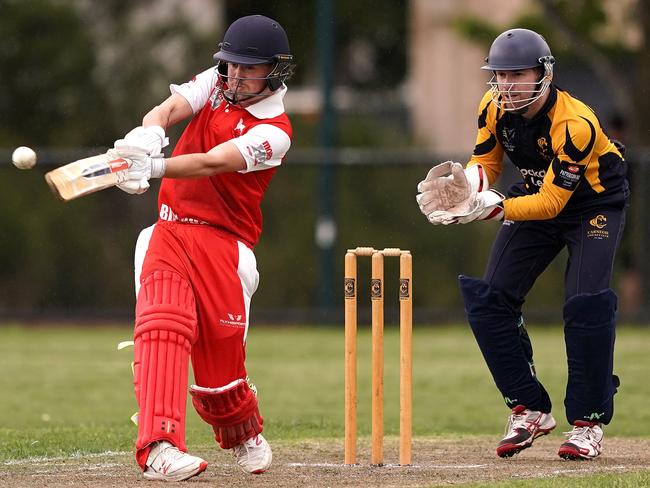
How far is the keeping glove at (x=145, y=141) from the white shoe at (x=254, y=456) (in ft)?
4.62

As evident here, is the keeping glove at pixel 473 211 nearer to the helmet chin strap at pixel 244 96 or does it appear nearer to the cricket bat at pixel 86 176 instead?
the helmet chin strap at pixel 244 96

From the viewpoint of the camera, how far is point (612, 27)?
1694 centimetres

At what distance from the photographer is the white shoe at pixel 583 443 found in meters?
6.33

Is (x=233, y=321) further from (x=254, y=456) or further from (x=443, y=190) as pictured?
(x=443, y=190)

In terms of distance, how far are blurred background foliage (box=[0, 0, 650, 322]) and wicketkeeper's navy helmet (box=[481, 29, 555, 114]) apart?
7.67m

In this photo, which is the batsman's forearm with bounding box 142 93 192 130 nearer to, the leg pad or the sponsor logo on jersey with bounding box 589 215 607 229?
the leg pad

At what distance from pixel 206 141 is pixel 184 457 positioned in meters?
1.40

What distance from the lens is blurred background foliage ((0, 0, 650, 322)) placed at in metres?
14.2

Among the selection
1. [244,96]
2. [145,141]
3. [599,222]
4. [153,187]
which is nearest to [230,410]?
A: [145,141]

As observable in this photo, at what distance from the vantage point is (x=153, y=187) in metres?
14.1

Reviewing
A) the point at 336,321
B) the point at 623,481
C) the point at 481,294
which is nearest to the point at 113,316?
the point at 336,321

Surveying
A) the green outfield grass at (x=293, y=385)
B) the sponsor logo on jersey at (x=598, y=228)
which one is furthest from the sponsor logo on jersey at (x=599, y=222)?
the green outfield grass at (x=293, y=385)

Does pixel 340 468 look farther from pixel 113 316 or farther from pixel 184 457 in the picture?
pixel 113 316

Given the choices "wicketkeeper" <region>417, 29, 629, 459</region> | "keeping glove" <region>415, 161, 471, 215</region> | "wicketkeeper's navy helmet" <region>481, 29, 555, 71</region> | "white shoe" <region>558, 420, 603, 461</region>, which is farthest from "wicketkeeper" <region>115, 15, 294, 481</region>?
"white shoe" <region>558, 420, 603, 461</region>
